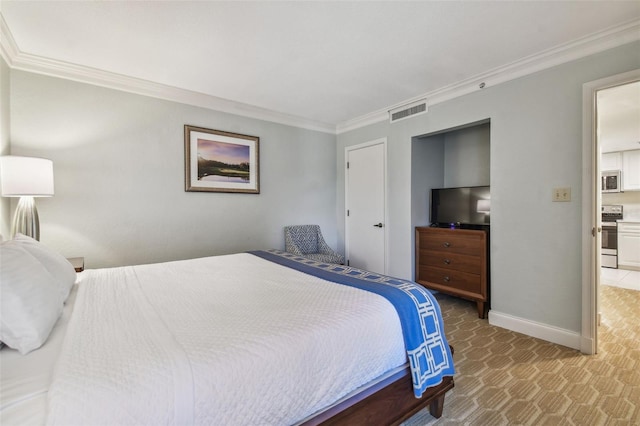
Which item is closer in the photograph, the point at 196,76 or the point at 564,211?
the point at 564,211

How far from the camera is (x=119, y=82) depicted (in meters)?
2.85

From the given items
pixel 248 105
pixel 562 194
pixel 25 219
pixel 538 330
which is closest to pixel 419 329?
pixel 538 330

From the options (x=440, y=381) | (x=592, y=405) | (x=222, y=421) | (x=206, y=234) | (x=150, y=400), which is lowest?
(x=592, y=405)

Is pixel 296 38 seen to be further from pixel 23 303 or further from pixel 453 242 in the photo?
pixel 453 242

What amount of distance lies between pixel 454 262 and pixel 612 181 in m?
4.81

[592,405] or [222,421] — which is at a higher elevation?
[222,421]

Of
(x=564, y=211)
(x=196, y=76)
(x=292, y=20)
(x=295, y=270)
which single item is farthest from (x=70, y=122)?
(x=564, y=211)

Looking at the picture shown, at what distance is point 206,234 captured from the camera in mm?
3412

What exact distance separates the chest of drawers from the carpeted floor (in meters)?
0.40

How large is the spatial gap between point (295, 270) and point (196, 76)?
87.3 inches

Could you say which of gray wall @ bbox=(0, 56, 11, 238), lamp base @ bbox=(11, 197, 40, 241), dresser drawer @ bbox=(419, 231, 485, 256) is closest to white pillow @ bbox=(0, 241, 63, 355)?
lamp base @ bbox=(11, 197, 40, 241)

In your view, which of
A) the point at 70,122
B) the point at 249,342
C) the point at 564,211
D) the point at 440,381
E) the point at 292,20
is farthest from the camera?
the point at 70,122

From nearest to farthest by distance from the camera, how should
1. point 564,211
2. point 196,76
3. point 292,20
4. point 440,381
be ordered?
point 440,381
point 292,20
point 564,211
point 196,76

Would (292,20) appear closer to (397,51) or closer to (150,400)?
(397,51)
